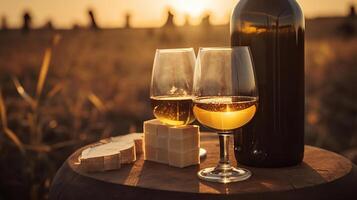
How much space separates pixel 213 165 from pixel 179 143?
17cm

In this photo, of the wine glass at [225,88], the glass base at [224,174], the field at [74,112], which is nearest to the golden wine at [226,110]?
the wine glass at [225,88]

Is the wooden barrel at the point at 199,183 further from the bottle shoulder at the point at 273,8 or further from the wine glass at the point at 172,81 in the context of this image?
the bottle shoulder at the point at 273,8

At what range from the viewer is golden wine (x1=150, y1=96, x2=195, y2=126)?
2.04m

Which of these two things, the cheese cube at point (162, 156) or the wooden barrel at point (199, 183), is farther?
the cheese cube at point (162, 156)

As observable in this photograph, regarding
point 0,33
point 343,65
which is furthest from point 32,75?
point 0,33

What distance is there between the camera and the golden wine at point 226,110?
1.76m

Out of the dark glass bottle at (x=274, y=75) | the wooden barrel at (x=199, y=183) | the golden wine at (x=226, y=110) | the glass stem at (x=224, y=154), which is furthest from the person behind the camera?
the dark glass bottle at (x=274, y=75)

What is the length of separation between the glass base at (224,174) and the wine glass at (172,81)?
26 cm

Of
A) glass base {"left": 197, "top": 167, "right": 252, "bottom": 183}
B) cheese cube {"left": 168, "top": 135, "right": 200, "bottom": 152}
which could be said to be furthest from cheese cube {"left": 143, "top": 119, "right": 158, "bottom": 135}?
glass base {"left": 197, "top": 167, "right": 252, "bottom": 183}

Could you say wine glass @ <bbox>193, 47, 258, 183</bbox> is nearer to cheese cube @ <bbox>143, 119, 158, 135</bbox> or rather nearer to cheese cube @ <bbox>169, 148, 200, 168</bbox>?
cheese cube @ <bbox>169, 148, 200, 168</bbox>

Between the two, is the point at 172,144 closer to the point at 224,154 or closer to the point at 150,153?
the point at 150,153

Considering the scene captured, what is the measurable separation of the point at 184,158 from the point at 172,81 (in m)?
0.31

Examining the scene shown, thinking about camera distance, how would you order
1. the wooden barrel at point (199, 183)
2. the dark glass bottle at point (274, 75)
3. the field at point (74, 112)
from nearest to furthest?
the wooden barrel at point (199, 183) → the dark glass bottle at point (274, 75) → the field at point (74, 112)

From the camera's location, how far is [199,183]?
5.80ft
